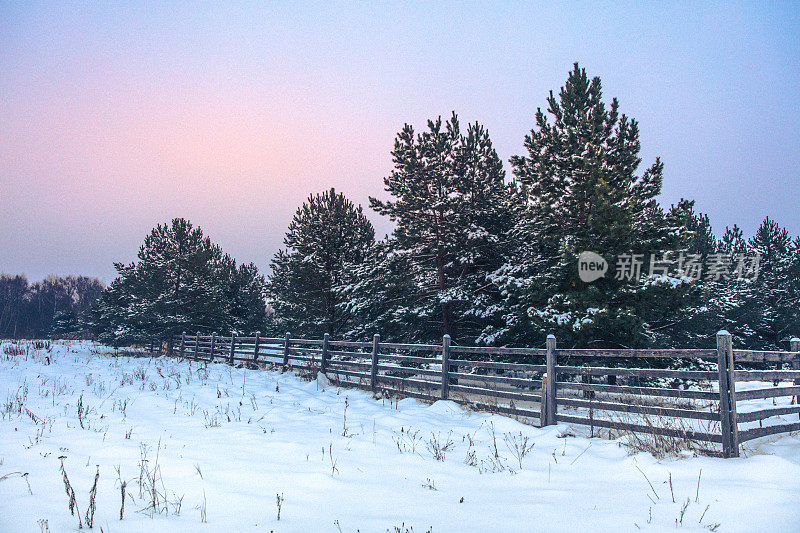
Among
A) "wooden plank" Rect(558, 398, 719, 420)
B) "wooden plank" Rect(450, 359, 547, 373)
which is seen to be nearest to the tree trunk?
"wooden plank" Rect(450, 359, 547, 373)

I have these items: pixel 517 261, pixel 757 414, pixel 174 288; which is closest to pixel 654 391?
pixel 757 414

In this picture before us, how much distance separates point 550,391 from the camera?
8.51 meters

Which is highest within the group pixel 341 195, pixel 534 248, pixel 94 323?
pixel 341 195

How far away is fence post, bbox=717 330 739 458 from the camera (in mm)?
5973

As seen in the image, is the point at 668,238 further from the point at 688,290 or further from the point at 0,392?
the point at 0,392

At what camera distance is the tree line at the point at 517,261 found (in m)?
16.4

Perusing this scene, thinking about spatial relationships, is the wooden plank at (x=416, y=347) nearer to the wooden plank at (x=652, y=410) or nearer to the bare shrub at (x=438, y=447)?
the wooden plank at (x=652, y=410)

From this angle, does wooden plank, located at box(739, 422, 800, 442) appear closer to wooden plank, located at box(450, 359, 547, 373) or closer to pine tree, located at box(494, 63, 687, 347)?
wooden plank, located at box(450, 359, 547, 373)

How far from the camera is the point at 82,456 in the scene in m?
5.62

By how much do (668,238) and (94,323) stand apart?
189 feet

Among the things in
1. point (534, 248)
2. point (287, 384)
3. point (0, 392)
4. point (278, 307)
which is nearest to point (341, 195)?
point (278, 307)

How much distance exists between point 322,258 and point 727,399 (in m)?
24.8

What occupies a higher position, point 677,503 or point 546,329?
point 546,329

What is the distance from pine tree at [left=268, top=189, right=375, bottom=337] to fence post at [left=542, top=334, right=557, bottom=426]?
20240 millimetres
